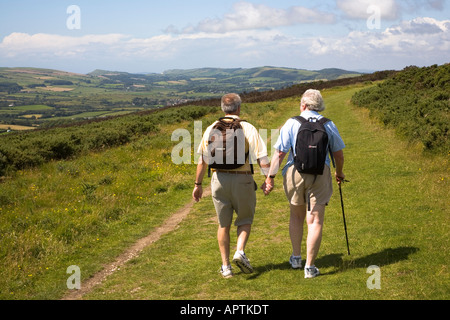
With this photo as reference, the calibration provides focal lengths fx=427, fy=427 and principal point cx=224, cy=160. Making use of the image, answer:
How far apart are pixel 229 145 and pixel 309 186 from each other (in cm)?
110

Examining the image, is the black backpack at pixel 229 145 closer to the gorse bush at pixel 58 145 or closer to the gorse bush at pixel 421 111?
the gorse bush at pixel 421 111

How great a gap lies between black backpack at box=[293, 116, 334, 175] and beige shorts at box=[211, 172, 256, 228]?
2.45ft

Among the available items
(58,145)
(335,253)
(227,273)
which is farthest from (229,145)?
(58,145)

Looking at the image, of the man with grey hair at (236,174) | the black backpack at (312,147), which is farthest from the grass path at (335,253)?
the black backpack at (312,147)

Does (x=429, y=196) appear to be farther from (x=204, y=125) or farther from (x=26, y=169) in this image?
(x=204, y=125)

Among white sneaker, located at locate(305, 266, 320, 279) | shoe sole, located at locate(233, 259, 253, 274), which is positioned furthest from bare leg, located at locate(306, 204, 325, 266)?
shoe sole, located at locate(233, 259, 253, 274)

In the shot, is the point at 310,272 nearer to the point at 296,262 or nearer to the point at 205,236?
the point at 296,262

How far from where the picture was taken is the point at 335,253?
6336mm

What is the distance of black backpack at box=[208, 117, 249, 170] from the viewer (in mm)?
5301

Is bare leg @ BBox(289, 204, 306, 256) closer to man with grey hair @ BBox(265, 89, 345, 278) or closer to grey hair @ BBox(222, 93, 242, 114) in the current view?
man with grey hair @ BBox(265, 89, 345, 278)

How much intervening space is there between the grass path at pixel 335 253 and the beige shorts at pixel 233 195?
86cm
